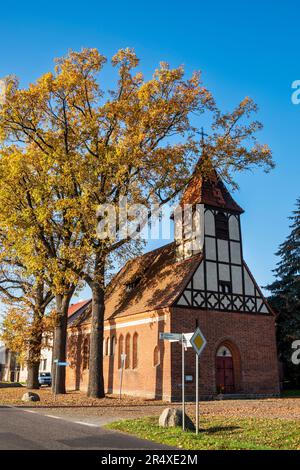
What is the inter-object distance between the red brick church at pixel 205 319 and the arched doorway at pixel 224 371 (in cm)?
6

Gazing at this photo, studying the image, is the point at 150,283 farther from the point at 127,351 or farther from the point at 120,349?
the point at 120,349

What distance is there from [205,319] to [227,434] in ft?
49.3

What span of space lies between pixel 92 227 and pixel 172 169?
5.09m

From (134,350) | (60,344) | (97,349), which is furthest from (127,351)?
(97,349)

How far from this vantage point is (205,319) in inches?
1021

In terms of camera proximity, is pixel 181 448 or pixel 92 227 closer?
pixel 181 448

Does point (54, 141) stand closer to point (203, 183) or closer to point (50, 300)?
point (203, 183)

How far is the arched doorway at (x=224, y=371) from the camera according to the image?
85.3 feet

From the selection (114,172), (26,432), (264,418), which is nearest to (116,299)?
(114,172)

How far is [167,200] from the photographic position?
24891 millimetres

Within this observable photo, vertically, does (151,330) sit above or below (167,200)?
below

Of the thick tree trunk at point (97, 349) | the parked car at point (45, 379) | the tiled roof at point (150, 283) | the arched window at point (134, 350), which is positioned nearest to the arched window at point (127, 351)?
the arched window at point (134, 350)

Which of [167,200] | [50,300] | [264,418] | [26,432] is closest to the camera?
[26,432]

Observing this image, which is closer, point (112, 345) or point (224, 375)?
point (224, 375)
